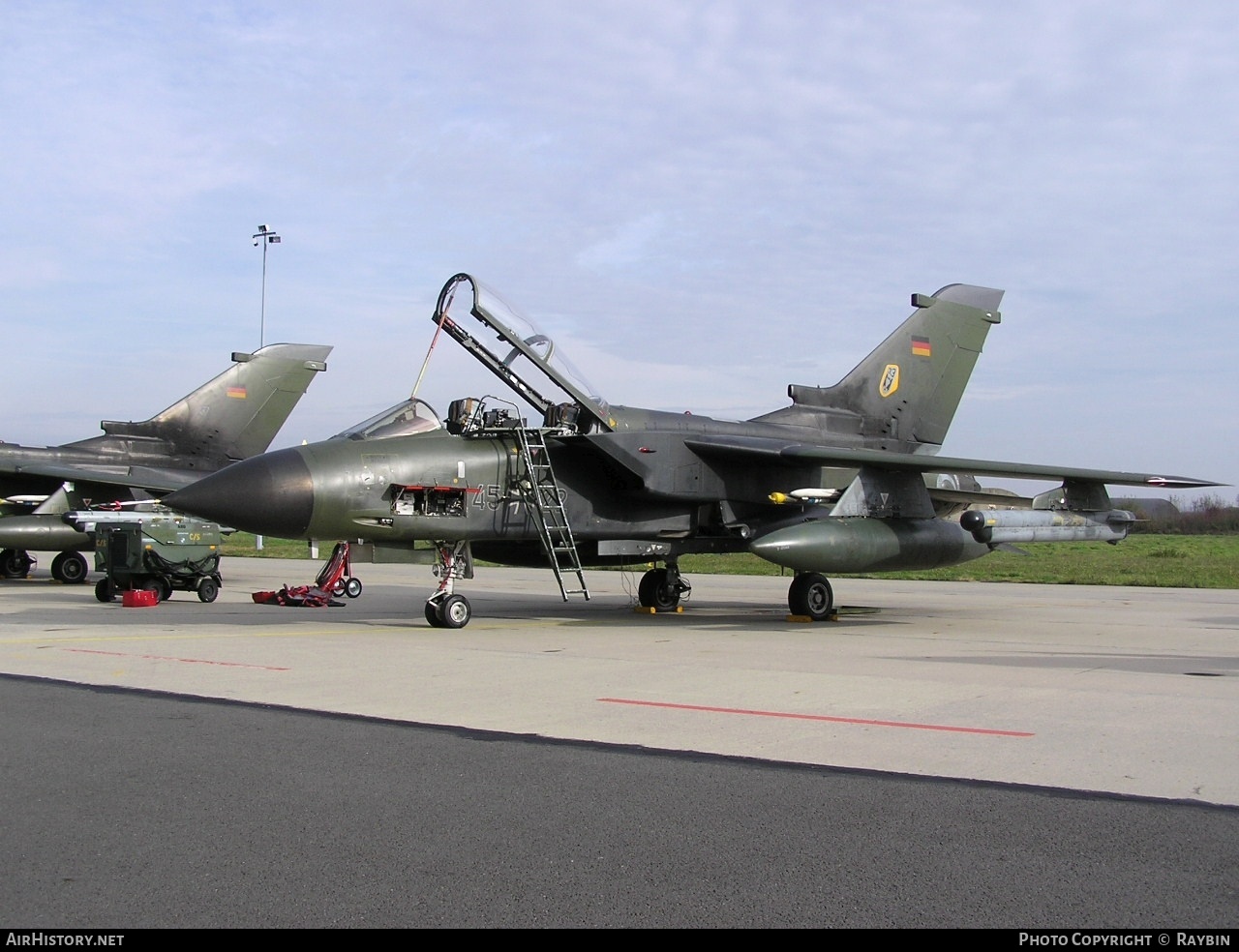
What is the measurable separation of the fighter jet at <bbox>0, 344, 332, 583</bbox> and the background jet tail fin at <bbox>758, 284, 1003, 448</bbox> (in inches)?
512

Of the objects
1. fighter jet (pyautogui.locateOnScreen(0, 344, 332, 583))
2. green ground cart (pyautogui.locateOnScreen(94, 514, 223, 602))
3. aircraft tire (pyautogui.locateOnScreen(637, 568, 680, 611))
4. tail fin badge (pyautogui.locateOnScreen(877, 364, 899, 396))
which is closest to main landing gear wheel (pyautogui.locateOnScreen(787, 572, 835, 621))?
aircraft tire (pyautogui.locateOnScreen(637, 568, 680, 611))

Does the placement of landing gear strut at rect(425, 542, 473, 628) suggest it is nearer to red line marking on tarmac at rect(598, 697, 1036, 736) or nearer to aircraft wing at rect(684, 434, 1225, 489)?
aircraft wing at rect(684, 434, 1225, 489)

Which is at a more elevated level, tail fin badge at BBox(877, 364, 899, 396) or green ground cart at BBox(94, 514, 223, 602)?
tail fin badge at BBox(877, 364, 899, 396)

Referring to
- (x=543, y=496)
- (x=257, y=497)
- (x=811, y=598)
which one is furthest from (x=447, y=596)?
(x=811, y=598)

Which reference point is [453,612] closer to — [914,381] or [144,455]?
[914,381]

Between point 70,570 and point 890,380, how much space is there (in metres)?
16.7

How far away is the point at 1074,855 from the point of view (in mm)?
3975

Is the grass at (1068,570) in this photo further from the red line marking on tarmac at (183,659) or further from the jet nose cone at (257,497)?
the red line marking on tarmac at (183,659)

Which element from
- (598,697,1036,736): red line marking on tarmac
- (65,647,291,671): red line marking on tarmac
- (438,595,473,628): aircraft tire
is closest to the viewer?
(598,697,1036,736): red line marking on tarmac

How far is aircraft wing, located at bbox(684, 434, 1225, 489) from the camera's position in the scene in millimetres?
13539

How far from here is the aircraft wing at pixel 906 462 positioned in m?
13.5

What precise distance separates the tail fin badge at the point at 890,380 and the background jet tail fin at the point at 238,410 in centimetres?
1386
